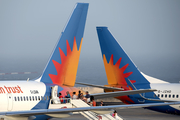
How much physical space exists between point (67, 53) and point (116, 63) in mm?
10807

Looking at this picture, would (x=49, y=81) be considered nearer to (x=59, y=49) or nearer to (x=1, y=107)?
(x=59, y=49)

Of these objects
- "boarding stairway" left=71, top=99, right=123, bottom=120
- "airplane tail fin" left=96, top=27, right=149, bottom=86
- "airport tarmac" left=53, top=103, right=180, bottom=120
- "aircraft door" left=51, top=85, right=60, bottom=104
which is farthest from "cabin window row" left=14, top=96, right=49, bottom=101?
"airplane tail fin" left=96, top=27, right=149, bottom=86

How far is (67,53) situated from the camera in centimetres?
2705

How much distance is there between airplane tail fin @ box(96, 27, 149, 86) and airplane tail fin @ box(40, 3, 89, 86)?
8.87 meters

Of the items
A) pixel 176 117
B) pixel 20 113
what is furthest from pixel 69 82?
pixel 176 117

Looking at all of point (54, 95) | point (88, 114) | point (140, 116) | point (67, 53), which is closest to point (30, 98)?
point (54, 95)

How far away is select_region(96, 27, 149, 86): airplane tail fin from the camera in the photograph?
36.0 meters

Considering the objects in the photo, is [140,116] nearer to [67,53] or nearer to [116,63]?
[116,63]

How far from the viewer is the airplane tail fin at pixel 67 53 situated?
2620cm

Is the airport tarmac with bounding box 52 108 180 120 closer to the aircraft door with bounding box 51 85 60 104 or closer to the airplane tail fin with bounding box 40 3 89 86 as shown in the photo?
the airplane tail fin with bounding box 40 3 89 86

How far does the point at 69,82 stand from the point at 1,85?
6762 mm

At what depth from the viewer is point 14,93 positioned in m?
21.8

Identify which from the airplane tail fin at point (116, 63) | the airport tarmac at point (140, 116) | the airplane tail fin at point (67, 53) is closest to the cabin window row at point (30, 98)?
the airplane tail fin at point (67, 53)

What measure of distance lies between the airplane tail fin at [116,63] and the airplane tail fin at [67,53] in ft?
29.1
